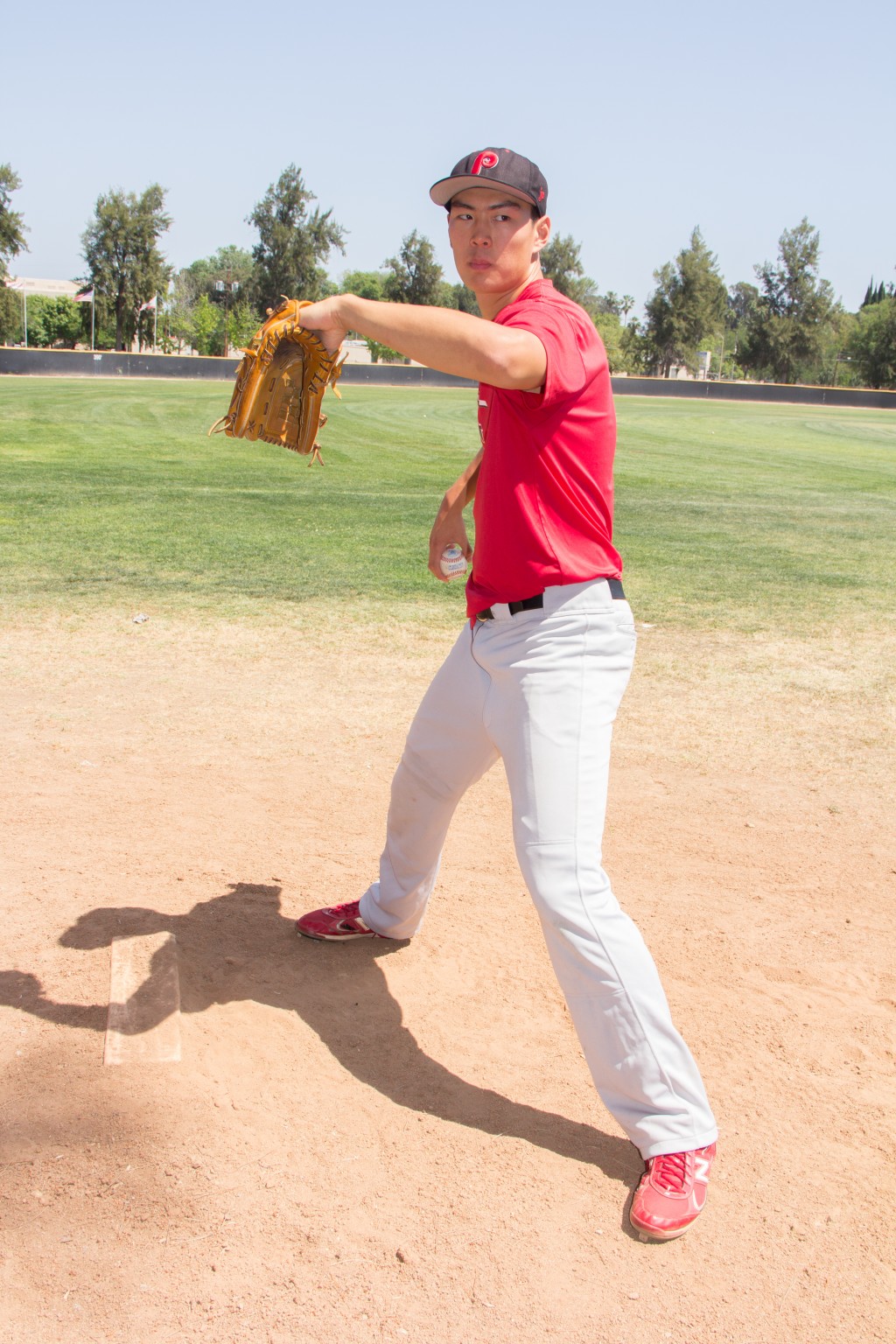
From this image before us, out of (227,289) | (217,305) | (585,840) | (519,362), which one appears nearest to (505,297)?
(519,362)

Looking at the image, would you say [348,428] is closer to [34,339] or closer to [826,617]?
[826,617]

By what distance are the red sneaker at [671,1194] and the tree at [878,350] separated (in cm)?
8150

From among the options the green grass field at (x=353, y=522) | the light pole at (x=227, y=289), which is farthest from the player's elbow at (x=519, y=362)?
the light pole at (x=227, y=289)

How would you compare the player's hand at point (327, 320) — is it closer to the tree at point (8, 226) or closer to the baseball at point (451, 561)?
the baseball at point (451, 561)

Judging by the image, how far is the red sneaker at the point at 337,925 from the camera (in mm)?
3771

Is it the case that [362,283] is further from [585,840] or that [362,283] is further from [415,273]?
[585,840]

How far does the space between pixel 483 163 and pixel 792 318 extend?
8687 cm

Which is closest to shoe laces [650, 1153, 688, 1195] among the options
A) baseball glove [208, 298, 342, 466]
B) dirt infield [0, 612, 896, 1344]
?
dirt infield [0, 612, 896, 1344]

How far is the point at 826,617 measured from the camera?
846 cm

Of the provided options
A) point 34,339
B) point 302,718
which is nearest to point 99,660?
point 302,718

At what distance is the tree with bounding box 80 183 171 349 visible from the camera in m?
65.4

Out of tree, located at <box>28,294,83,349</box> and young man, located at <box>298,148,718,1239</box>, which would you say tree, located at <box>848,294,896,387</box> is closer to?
tree, located at <box>28,294,83,349</box>

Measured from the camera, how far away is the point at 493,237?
2.73 m

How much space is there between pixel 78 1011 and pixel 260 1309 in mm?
1247
